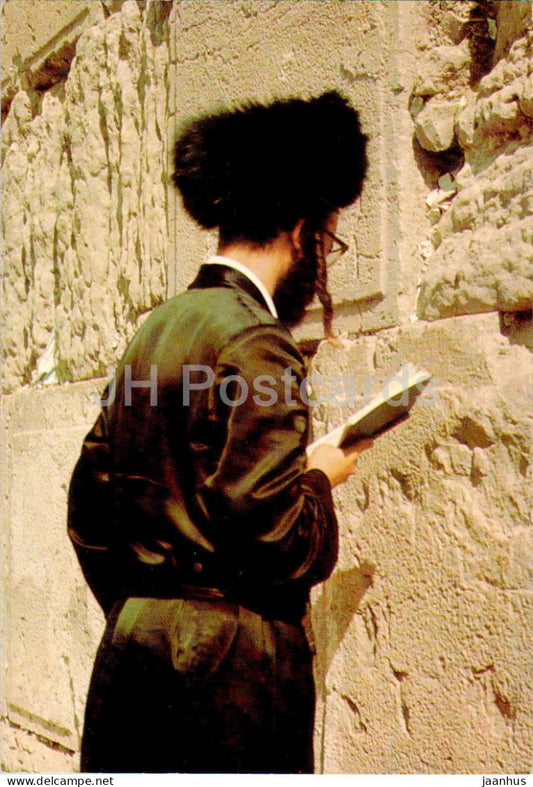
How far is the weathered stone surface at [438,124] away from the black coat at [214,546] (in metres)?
0.68

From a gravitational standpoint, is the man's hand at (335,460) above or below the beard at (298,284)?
below

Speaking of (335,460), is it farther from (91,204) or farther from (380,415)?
(91,204)

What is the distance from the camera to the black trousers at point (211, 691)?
6.48 feet

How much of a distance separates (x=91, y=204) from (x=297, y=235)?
1858mm

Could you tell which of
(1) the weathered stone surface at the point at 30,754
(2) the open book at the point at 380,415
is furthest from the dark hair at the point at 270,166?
(1) the weathered stone surface at the point at 30,754

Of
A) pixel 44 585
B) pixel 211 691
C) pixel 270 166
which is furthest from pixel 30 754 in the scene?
pixel 270 166

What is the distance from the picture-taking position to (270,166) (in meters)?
2.19

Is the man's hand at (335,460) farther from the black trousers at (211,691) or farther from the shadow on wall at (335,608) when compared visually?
the shadow on wall at (335,608)

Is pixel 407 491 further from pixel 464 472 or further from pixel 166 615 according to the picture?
pixel 166 615

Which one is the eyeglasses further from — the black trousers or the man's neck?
the black trousers

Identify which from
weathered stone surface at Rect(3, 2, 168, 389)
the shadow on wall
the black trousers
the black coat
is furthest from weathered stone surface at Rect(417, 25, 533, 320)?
weathered stone surface at Rect(3, 2, 168, 389)

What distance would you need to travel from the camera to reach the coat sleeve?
1.88 meters

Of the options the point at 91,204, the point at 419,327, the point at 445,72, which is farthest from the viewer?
the point at 91,204

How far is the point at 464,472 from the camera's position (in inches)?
89.6
